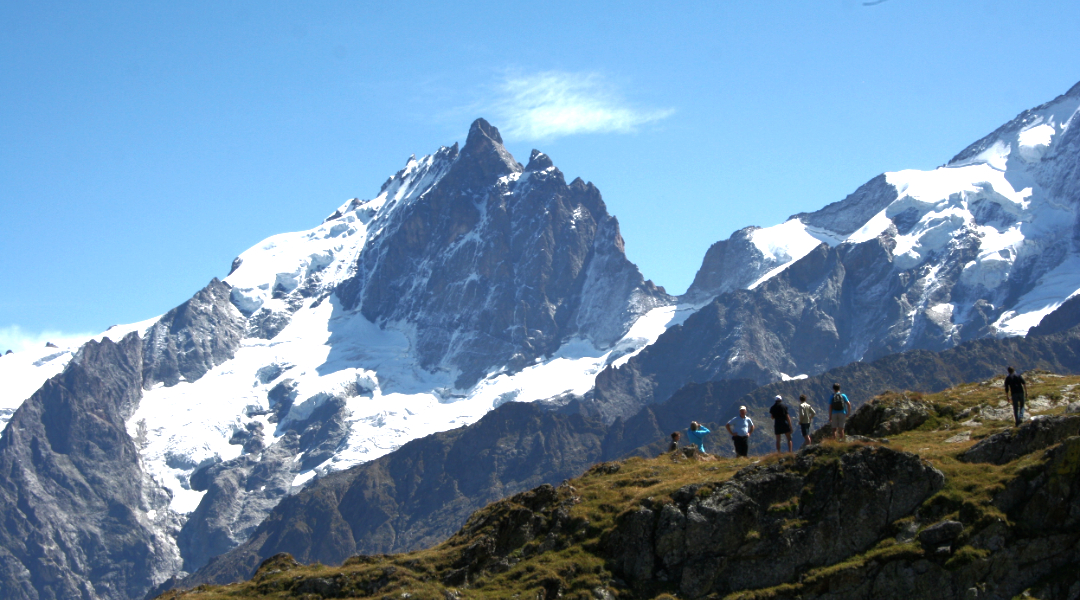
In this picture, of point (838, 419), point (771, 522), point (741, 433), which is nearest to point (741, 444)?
point (741, 433)

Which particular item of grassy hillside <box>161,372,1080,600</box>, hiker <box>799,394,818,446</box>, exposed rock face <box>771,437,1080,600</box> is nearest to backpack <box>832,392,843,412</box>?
hiker <box>799,394,818,446</box>

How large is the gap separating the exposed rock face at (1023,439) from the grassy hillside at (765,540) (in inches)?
9.8

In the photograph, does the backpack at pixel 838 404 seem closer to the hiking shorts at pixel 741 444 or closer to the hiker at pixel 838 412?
the hiker at pixel 838 412

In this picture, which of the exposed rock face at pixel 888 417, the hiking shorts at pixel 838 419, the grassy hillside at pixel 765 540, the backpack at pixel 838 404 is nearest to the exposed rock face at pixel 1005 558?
the grassy hillside at pixel 765 540

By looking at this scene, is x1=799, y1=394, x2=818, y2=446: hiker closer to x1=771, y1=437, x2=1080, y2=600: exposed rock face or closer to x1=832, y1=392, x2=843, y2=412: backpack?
x1=832, y1=392, x2=843, y2=412: backpack

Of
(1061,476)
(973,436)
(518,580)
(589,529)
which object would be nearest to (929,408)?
(973,436)

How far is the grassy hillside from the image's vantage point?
43625 millimetres

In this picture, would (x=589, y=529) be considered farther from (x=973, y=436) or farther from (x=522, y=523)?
(x=973, y=436)

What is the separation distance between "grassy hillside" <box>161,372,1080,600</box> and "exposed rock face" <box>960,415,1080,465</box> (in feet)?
0.81

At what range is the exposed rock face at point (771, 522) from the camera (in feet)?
151

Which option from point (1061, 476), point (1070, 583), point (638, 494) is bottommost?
point (1070, 583)

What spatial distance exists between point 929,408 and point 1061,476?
1356cm

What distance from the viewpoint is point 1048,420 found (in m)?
47.5

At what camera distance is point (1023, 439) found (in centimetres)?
4762
